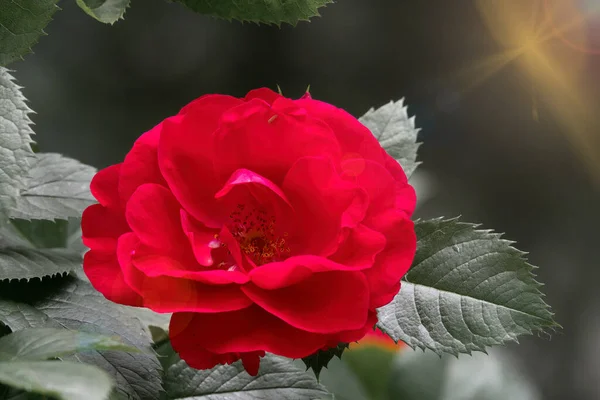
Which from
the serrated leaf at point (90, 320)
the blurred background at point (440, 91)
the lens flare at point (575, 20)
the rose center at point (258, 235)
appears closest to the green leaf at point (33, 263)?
the serrated leaf at point (90, 320)

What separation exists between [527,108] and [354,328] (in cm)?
105

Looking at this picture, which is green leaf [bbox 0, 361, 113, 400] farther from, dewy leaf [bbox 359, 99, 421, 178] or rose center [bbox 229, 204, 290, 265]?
dewy leaf [bbox 359, 99, 421, 178]

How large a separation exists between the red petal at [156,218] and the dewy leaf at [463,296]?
0.12 metres

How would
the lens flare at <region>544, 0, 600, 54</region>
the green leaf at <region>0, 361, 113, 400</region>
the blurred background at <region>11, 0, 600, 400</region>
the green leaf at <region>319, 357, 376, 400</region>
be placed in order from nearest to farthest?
the green leaf at <region>0, 361, 113, 400</region> → the green leaf at <region>319, 357, 376, 400</region> → the lens flare at <region>544, 0, 600, 54</region> → the blurred background at <region>11, 0, 600, 400</region>

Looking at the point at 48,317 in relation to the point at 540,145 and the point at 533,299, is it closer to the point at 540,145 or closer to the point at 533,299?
the point at 533,299

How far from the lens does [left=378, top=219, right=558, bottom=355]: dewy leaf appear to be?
34 centimetres

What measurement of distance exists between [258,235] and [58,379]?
14cm

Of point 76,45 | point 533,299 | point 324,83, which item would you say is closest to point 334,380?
point 533,299

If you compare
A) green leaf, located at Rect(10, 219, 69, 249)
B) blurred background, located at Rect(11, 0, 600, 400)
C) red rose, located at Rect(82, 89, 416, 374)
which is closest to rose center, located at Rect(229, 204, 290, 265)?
red rose, located at Rect(82, 89, 416, 374)

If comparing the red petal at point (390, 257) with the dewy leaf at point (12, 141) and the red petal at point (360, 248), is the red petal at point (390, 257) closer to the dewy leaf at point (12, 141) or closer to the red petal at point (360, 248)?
the red petal at point (360, 248)

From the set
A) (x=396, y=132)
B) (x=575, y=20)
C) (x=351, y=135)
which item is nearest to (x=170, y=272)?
(x=351, y=135)

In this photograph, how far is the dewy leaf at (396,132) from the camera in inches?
16.4

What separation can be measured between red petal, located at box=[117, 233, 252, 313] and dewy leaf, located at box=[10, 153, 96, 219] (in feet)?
0.49

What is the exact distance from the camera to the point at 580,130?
1.22m
